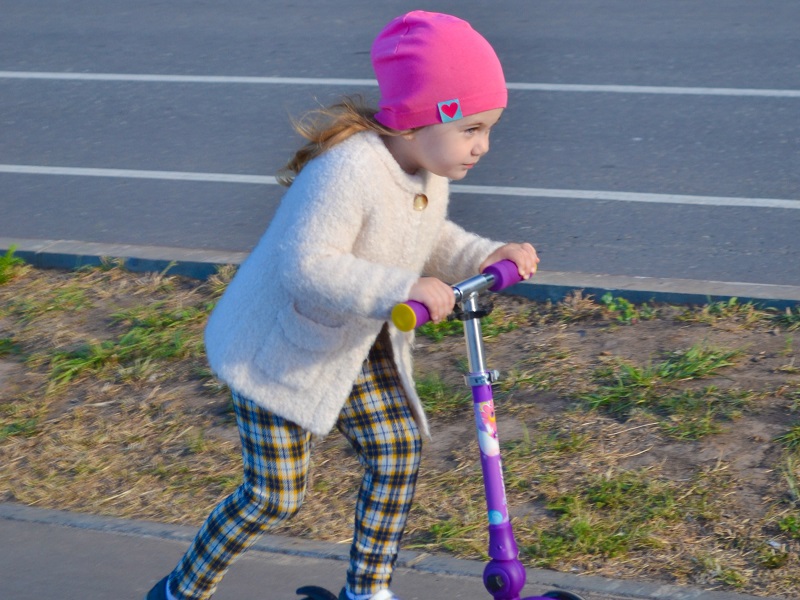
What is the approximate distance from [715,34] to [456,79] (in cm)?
782

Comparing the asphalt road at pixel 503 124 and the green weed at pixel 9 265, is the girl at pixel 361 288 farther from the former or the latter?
the green weed at pixel 9 265

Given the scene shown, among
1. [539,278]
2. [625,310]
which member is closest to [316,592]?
[625,310]

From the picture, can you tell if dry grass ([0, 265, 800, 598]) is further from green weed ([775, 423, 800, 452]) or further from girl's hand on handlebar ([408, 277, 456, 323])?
girl's hand on handlebar ([408, 277, 456, 323])

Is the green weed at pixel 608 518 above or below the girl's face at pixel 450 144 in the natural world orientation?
below

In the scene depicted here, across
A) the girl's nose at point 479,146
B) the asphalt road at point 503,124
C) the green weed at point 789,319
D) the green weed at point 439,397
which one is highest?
the girl's nose at point 479,146

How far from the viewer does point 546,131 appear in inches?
299

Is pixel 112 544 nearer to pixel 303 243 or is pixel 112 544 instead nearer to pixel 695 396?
pixel 303 243

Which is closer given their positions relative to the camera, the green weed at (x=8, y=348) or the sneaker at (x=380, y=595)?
the sneaker at (x=380, y=595)

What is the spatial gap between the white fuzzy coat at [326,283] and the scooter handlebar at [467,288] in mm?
105

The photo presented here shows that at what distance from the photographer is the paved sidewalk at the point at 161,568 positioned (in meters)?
3.23

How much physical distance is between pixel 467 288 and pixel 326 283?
30 cm

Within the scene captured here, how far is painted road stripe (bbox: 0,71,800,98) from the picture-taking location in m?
8.18

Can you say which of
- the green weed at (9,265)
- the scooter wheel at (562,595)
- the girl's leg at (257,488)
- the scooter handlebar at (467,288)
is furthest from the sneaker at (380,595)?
the green weed at (9,265)

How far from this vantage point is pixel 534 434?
397 cm
